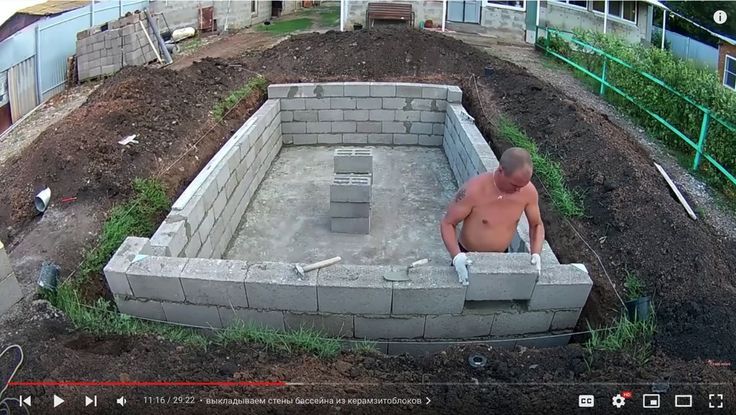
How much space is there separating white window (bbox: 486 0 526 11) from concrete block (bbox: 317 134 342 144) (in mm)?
8811

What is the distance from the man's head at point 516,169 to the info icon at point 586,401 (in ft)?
4.11

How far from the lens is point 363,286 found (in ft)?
12.2

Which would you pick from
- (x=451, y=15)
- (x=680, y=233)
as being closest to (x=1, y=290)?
(x=680, y=233)

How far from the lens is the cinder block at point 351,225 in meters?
6.25

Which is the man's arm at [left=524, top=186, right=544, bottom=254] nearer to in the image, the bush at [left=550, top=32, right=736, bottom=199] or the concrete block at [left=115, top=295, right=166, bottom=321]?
the concrete block at [left=115, top=295, right=166, bottom=321]

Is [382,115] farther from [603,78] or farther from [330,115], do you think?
[603,78]

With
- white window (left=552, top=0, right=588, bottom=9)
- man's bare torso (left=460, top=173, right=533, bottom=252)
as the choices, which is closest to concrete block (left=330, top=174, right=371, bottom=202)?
man's bare torso (left=460, top=173, right=533, bottom=252)

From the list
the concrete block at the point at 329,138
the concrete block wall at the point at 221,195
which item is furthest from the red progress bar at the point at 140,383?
the concrete block at the point at 329,138

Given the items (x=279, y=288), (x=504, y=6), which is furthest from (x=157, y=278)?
(x=504, y=6)

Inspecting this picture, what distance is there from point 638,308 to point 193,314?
3.05 m

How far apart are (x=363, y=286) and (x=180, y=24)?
1342 cm

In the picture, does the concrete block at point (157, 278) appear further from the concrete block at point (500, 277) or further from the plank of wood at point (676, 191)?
the plank of wood at point (676, 191)

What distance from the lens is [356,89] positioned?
28.0 feet

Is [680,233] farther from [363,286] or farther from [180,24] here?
[180,24]
